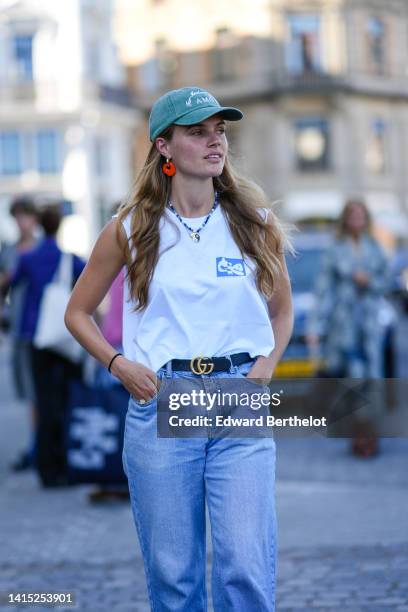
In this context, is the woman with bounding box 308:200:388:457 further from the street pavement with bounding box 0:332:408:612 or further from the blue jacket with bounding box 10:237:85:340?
the blue jacket with bounding box 10:237:85:340

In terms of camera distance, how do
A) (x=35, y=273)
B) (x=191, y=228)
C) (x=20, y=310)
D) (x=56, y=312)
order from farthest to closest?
(x=20, y=310), (x=35, y=273), (x=56, y=312), (x=191, y=228)

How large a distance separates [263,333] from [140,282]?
1.32 feet

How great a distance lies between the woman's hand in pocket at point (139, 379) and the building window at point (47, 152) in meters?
47.5

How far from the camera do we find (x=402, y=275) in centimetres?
2978

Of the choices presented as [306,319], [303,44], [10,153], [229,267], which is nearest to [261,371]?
[229,267]

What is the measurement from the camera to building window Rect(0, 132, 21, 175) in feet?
165

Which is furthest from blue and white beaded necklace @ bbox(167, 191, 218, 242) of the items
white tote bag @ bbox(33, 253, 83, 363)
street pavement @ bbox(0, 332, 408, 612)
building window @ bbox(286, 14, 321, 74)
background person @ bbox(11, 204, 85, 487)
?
building window @ bbox(286, 14, 321, 74)

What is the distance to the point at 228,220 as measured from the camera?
3.84m

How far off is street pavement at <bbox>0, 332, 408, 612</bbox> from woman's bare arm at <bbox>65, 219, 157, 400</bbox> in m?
1.81

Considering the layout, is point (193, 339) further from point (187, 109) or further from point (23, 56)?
point (23, 56)

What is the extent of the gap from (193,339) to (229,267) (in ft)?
0.81

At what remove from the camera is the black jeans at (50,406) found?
8.59m

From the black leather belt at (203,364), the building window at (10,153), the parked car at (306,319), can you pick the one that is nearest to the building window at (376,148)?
the building window at (10,153)

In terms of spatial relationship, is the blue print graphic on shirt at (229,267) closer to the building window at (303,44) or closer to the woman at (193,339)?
the woman at (193,339)
